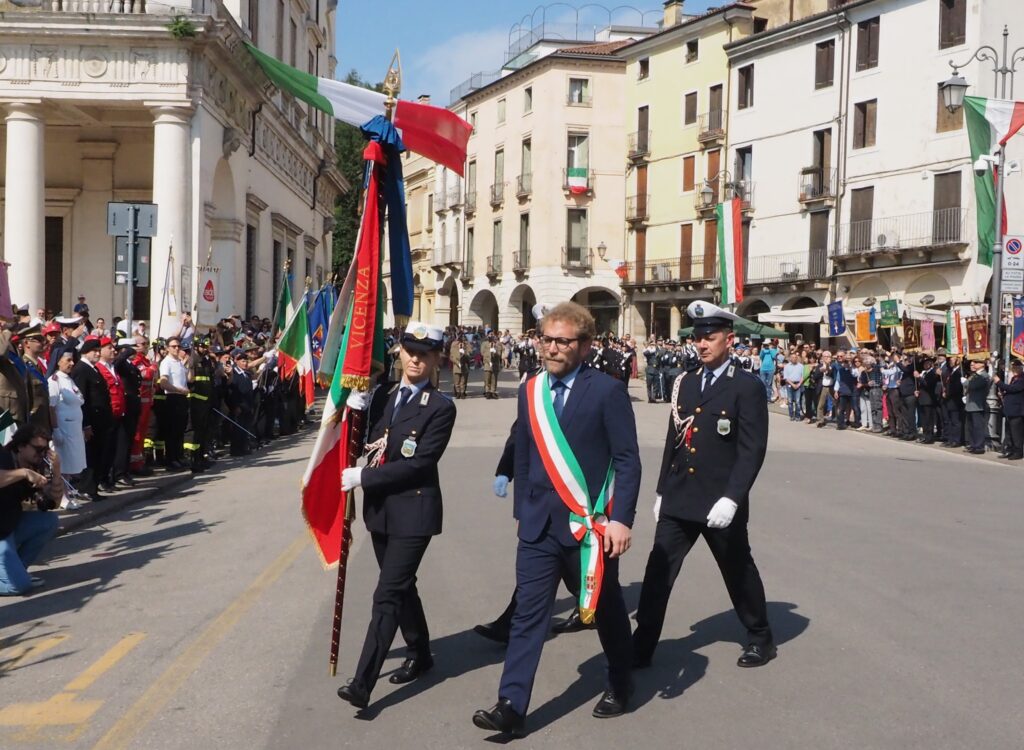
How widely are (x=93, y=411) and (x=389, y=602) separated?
8.10 m

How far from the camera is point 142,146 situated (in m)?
28.0

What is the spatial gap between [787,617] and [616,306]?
154 ft

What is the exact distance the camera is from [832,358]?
26766mm

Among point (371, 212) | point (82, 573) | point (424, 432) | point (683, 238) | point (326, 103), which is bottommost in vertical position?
point (82, 573)

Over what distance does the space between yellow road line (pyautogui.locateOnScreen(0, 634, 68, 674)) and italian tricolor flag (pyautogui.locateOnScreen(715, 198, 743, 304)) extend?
77.9 feet

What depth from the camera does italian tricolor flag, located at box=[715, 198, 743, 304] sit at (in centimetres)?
2905

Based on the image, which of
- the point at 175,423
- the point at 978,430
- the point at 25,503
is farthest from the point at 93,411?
the point at 978,430

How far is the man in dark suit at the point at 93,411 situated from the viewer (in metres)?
12.1

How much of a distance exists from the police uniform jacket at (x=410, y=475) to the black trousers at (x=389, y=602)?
0.08m

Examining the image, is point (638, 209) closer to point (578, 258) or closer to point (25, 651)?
point (578, 258)

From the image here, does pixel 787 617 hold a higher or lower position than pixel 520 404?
lower

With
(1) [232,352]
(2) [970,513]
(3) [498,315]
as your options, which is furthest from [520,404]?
(3) [498,315]

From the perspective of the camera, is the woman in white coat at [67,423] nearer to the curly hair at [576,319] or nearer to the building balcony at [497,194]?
the curly hair at [576,319]

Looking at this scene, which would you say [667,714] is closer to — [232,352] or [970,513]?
[970,513]
